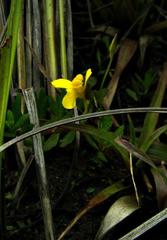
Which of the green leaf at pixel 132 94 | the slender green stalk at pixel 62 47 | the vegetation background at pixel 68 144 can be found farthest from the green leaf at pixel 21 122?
the green leaf at pixel 132 94

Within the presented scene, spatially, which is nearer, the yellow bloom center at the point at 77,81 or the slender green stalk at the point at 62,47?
the yellow bloom center at the point at 77,81

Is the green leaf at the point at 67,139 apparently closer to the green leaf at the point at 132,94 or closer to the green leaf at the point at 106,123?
the green leaf at the point at 106,123

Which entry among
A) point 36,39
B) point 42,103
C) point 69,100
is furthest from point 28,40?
point 69,100

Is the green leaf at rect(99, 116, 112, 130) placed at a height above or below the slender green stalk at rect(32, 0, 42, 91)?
below

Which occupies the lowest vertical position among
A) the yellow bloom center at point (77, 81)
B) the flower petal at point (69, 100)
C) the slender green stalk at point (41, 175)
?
the slender green stalk at point (41, 175)

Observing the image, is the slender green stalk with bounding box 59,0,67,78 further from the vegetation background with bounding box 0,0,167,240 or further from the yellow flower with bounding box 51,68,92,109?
the yellow flower with bounding box 51,68,92,109

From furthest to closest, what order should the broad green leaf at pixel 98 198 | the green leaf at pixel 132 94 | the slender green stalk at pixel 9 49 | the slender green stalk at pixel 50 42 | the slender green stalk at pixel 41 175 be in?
1. the green leaf at pixel 132 94
2. the slender green stalk at pixel 50 42
3. the broad green leaf at pixel 98 198
4. the slender green stalk at pixel 41 175
5. the slender green stalk at pixel 9 49

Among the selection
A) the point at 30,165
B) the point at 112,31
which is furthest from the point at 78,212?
the point at 112,31

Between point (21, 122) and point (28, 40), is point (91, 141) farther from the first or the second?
point (28, 40)

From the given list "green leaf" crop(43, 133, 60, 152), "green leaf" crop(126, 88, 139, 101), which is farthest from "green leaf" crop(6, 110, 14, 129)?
"green leaf" crop(126, 88, 139, 101)

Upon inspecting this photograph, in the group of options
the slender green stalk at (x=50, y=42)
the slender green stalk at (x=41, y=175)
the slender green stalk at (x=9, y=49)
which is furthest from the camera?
the slender green stalk at (x=50, y=42)

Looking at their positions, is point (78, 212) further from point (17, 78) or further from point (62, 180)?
point (17, 78)
